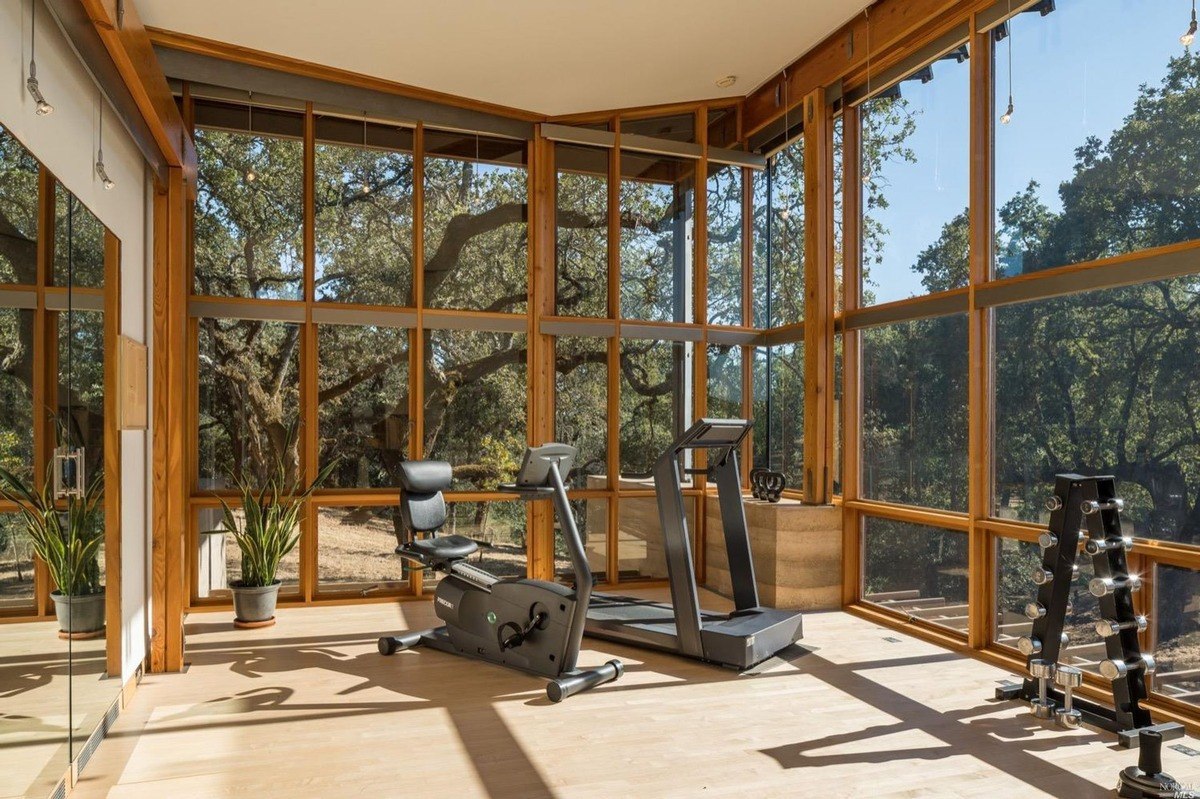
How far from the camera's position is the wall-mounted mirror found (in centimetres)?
246

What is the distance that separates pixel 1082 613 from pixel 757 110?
4767mm

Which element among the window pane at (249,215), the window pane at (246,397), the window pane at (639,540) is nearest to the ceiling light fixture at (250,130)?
the window pane at (249,215)

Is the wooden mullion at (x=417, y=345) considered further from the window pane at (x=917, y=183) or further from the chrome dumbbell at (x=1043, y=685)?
the chrome dumbbell at (x=1043, y=685)

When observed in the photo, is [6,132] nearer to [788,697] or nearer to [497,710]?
[497,710]

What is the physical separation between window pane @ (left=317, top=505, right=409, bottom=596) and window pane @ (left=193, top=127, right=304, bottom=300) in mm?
1750

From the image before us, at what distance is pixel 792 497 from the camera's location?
6.76m

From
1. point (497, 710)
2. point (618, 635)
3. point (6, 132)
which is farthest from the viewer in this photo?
point (618, 635)

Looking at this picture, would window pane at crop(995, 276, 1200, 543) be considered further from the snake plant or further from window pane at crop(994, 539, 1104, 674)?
the snake plant

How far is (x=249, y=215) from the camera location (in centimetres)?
622

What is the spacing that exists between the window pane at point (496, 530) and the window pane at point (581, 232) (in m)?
1.72

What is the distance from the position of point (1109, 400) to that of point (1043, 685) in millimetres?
1507

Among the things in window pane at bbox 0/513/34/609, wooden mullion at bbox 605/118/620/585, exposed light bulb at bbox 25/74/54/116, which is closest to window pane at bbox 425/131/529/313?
wooden mullion at bbox 605/118/620/585

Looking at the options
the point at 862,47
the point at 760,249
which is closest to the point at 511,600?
the point at 760,249

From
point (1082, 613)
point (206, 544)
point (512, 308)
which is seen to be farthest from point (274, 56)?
point (1082, 613)
